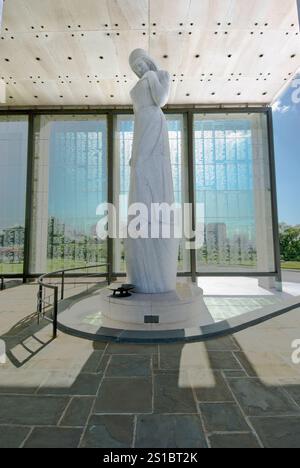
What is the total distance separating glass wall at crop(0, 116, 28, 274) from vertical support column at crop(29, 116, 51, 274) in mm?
325

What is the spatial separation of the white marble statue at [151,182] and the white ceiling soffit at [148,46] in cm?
254

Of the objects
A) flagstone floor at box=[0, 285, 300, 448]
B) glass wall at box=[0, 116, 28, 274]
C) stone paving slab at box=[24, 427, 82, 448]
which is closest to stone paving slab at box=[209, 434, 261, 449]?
flagstone floor at box=[0, 285, 300, 448]

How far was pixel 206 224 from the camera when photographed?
27.9 feet

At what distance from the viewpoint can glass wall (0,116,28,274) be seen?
8367mm

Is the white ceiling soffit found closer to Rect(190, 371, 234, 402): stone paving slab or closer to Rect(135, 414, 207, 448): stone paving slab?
Rect(190, 371, 234, 402): stone paving slab

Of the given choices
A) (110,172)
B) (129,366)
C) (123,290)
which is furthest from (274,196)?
(129,366)

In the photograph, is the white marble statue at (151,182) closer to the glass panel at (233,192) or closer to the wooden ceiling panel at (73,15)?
the wooden ceiling panel at (73,15)

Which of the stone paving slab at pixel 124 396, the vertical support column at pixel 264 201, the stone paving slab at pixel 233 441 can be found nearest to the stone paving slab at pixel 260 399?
the stone paving slab at pixel 233 441

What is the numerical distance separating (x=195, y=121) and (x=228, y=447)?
8.83 meters

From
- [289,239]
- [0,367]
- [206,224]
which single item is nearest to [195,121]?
[206,224]

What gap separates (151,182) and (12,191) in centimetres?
629

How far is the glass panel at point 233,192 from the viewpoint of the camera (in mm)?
8430

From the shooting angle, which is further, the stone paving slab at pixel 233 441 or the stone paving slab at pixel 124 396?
the stone paving slab at pixel 124 396

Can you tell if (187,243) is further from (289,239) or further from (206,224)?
(289,239)
